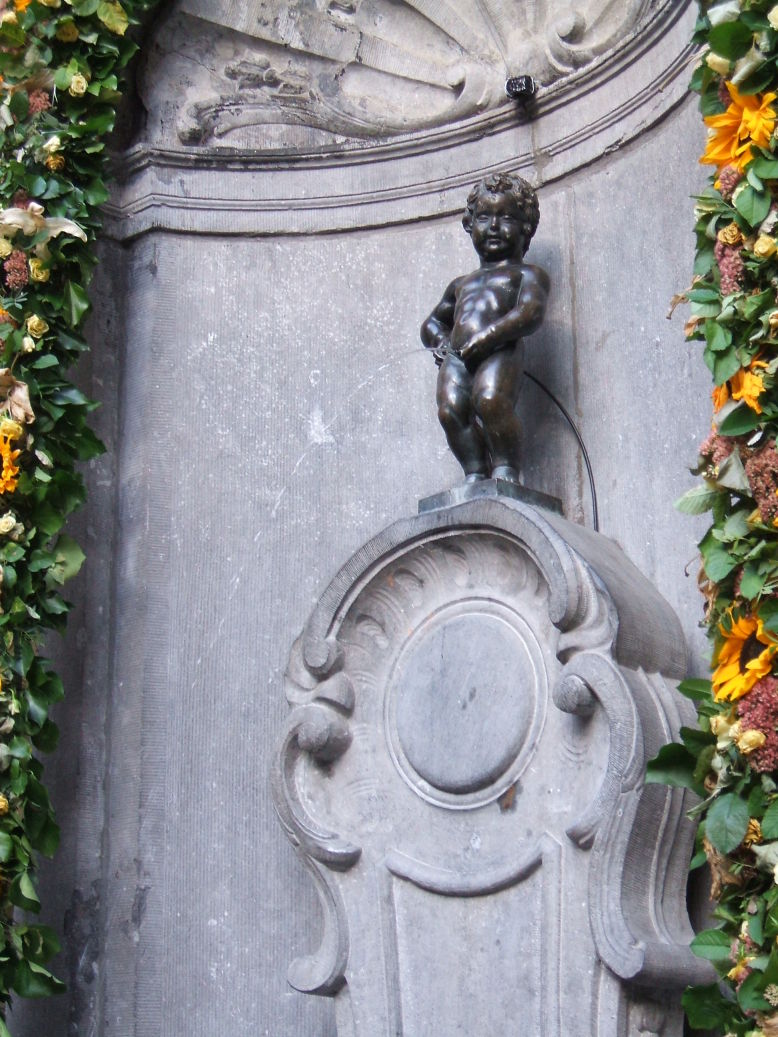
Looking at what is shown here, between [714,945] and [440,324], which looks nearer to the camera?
[714,945]

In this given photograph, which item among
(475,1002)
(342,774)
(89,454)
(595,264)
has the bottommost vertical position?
(475,1002)

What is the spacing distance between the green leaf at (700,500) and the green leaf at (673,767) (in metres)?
0.37

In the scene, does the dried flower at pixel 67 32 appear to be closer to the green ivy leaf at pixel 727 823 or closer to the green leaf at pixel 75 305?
the green leaf at pixel 75 305

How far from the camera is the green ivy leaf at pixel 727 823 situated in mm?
2574

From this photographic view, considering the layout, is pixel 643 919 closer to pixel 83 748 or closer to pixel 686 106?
pixel 83 748

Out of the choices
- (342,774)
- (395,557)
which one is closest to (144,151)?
(395,557)

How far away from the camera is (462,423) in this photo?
3490 millimetres

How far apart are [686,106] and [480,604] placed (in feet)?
3.79

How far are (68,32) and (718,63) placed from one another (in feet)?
5.49

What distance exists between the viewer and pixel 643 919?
115 inches

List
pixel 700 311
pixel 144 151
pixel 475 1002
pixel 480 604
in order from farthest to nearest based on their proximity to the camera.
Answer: pixel 144 151
pixel 480 604
pixel 475 1002
pixel 700 311

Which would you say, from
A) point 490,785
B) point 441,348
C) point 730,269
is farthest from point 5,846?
point 730,269

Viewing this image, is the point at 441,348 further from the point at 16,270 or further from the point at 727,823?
the point at 727,823

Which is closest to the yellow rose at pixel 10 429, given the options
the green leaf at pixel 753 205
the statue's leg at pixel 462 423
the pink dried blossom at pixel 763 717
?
the statue's leg at pixel 462 423
